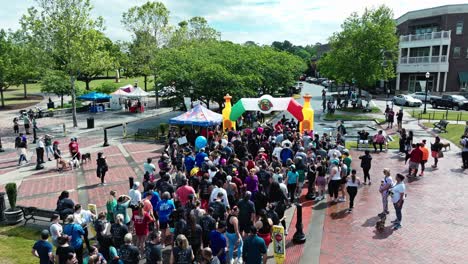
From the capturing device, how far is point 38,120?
35.6m

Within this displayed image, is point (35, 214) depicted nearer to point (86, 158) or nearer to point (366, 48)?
point (86, 158)

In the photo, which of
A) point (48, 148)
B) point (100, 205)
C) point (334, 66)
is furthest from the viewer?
point (334, 66)

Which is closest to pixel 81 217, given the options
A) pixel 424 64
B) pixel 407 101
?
pixel 407 101

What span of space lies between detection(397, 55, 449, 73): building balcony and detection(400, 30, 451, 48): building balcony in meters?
1.80

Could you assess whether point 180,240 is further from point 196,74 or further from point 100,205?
point 196,74

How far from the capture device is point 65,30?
28.8 m

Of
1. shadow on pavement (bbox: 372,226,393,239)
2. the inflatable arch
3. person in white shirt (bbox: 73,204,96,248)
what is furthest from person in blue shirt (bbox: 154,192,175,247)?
the inflatable arch

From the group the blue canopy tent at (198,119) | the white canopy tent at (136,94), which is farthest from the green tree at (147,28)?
the blue canopy tent at (198,119)

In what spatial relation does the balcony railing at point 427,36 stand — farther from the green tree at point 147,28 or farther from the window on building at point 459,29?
the green tree at point 147,28

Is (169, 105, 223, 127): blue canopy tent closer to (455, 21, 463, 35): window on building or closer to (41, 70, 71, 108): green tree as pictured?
(41, 70, 71, 108): green tree

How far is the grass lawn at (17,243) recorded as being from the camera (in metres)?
9.88

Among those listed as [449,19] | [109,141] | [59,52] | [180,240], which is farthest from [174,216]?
[449,19]

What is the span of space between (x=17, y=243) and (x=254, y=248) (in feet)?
24.6

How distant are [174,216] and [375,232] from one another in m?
5.96
